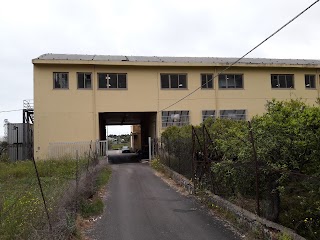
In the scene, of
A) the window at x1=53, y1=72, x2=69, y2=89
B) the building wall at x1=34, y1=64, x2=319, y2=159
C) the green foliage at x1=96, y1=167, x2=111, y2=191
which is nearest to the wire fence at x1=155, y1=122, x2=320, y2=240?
the green foliage at x1=96, y1=167, x2=111, y2=191

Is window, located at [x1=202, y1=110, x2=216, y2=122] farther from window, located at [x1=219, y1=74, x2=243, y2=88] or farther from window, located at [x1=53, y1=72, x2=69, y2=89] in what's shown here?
window, located at [x1=53, y1=72, x2=69, y2=89]

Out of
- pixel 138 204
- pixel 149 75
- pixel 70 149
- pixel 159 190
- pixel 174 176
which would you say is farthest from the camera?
pixel 149 75

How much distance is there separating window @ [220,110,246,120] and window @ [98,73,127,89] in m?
8.79

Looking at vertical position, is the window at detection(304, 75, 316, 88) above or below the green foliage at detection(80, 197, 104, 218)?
above

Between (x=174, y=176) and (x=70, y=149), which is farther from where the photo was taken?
(x=70, y=149)

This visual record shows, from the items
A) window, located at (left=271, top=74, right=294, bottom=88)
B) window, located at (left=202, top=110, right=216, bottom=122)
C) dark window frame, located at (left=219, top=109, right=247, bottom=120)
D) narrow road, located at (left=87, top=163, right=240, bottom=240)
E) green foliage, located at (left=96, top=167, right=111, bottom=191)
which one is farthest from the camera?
window, located at (left=271, top=74, right=294, bottom=88)

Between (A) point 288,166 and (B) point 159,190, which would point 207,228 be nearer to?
(A) point 288,166

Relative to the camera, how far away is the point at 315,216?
6.84 m

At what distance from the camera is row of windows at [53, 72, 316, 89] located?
1137 inches

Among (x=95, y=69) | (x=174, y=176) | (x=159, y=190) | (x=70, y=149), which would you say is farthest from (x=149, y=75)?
(x=159, y=190)

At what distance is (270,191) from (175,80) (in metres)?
23.4

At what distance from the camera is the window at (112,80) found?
29266mm

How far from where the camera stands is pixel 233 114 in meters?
30.9

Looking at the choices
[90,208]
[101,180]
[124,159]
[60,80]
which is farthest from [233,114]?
[90,208]
